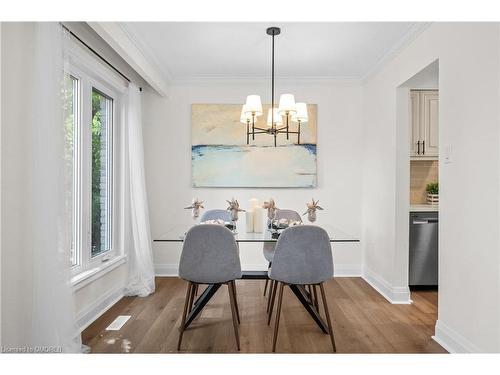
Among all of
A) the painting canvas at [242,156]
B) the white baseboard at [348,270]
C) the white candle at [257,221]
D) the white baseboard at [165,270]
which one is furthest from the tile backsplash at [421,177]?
the white baseboard at [165,270]

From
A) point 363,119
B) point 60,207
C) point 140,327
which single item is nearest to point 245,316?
point 140,327

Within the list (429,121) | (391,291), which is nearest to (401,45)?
(429,121)

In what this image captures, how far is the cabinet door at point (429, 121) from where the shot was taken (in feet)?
13.6

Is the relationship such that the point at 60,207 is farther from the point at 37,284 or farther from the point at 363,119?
the point at 363,119

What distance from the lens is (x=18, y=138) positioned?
81.5 inches

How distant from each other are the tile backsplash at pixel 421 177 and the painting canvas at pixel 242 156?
4.05ft

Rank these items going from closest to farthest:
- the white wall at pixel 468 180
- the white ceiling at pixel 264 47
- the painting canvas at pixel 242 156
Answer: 1. the white wall at pixel 468 180
2. the white ceiling at pixel 264 47
3. the painting canvas at pixel 242 156

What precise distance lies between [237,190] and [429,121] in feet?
8.00

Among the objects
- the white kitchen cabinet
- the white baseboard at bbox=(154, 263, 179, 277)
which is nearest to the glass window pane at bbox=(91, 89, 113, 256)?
the white baseboard at bbox=(154, 263, 179, 277)

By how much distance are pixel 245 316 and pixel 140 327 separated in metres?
0.89

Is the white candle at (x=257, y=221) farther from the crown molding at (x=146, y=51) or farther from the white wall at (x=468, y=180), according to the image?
the crown molding at (x=146, y=51)

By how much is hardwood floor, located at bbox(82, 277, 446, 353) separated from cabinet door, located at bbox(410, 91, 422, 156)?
5.51ft

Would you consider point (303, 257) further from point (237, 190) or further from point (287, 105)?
point (237, 190)

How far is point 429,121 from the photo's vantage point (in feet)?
13.6
